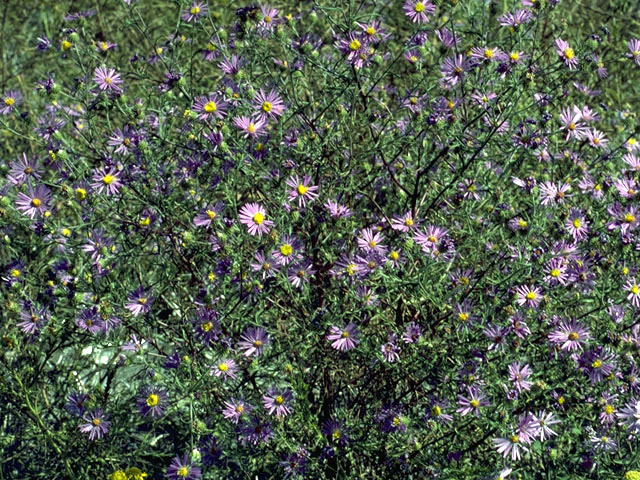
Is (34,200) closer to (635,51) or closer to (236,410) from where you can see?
(236,410)

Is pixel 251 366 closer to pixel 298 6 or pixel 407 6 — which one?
pixel 407 6

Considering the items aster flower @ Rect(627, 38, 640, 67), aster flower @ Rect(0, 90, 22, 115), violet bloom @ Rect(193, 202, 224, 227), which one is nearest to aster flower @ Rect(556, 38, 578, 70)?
aster flower @ Rect(627, 38, 640, 67)

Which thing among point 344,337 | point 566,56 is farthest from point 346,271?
point 566,56

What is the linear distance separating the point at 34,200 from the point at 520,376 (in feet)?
4.99

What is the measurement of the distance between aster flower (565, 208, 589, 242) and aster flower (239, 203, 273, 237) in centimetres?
91

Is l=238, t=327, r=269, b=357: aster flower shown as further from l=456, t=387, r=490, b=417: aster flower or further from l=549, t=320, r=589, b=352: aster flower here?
l=549, t=320, r=589, b=352: aster flower

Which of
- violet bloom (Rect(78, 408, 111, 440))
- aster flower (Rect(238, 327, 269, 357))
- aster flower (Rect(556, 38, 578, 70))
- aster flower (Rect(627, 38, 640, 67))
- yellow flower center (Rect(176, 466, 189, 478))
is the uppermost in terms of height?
aster flower (Rect(627, 38, 640, 67))

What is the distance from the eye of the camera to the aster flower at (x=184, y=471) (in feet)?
8.60

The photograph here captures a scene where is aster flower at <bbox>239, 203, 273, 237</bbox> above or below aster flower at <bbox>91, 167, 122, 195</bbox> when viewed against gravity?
below

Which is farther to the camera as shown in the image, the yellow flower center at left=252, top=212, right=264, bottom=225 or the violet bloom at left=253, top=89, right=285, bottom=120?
the violet bloom at left=253, top=89, right=285, bottom=120

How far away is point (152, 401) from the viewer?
2670 millimetres

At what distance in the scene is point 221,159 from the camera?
266 cm

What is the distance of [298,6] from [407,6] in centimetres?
255

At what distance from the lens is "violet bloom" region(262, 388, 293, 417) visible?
2684mm
